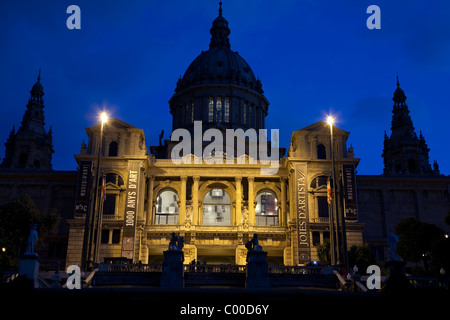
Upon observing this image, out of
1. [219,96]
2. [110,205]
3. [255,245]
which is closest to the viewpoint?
[255,245]

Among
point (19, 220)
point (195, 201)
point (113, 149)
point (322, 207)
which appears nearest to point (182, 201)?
point (195, 201)

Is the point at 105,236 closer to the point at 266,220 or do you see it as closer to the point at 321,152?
the point at 266,220

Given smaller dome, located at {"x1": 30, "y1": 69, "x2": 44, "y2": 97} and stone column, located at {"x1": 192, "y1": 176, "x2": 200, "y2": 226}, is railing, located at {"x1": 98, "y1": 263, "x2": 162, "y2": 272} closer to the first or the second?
stone column, located at {"x1": 192, "y1": 176, "x2": 200, "y2": 226}

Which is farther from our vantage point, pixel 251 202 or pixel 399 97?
pixel 399 97

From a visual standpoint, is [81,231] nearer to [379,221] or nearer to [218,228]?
[218,228]

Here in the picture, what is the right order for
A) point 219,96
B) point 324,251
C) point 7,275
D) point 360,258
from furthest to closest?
point 219,96, point 324,251, point 360,258, point 7,275

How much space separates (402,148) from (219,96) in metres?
32.8

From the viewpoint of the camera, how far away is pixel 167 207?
6406 centimetres

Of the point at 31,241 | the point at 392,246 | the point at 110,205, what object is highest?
the point at 110,205

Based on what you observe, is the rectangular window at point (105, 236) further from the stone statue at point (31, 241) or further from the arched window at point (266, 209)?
the stone statue at point (31, 241)

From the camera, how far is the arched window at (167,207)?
63.2m

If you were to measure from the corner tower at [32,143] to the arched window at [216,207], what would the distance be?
28908mm
